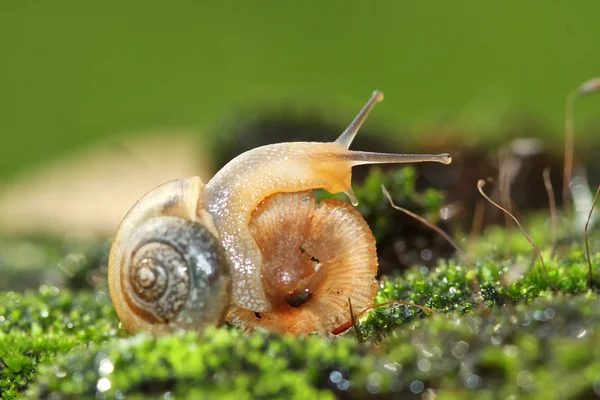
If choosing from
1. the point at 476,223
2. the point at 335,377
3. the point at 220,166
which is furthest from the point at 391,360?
the point at 220,166

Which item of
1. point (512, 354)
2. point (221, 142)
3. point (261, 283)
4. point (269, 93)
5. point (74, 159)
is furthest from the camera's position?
point (74, 159)

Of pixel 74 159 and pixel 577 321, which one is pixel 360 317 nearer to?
pixel 577 321

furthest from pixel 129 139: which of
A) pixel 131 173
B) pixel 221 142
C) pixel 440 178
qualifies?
pixel 440 178

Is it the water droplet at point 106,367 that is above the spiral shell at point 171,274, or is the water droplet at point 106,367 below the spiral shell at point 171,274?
below

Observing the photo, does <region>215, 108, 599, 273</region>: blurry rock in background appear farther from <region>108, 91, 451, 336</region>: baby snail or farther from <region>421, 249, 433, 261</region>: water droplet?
<region>108, 91, 451, 336</region>: baby snail

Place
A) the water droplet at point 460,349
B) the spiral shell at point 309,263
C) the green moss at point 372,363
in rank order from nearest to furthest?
1. the green moss at point 372,363
2. the water droplet at point 460,349
3. the spiral shell at point 309,263

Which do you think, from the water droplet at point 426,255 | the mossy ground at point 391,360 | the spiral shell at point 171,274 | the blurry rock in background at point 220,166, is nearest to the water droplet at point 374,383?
the mossy ground at point 391,360

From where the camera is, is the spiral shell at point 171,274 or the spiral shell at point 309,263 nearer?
the spiral shell at point 171,274

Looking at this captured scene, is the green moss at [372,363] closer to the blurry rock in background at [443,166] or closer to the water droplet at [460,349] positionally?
the water droplet at [460,349]
